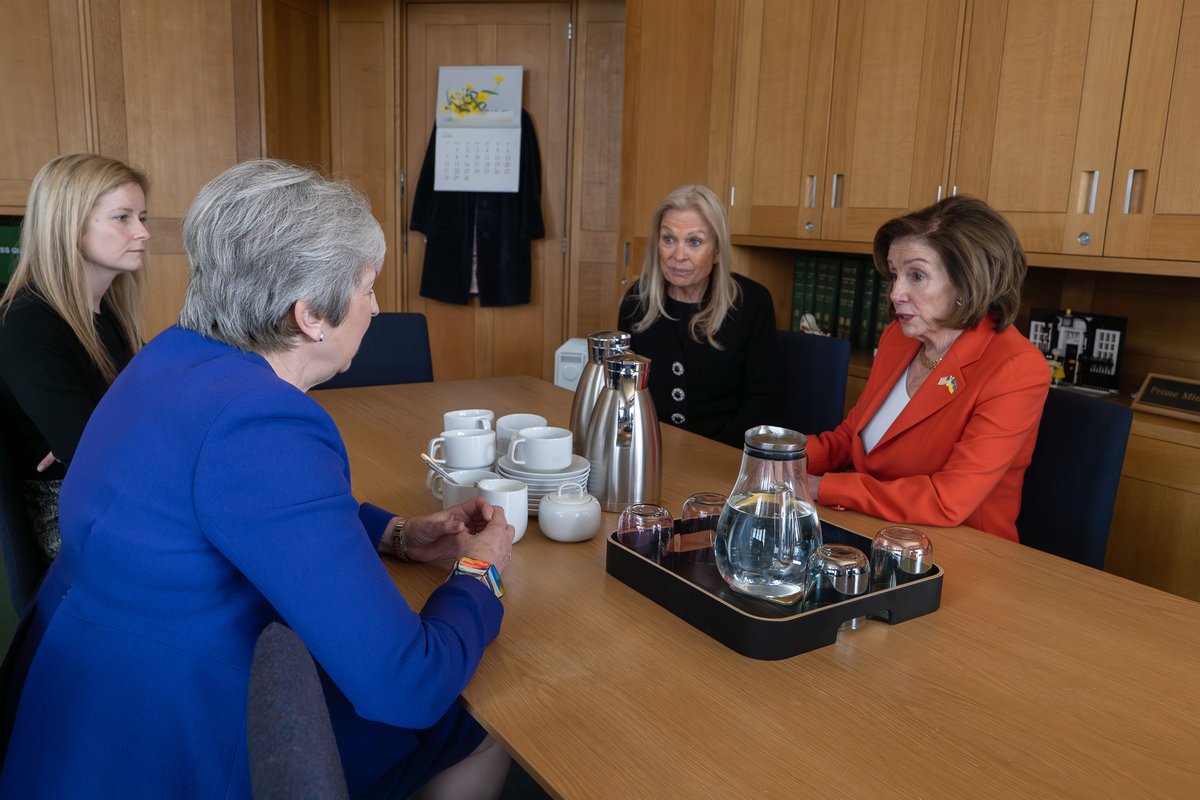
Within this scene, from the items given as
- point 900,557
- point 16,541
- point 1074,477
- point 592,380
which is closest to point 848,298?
point 1074,477

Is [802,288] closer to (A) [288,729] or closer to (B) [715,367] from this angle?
(B) [715,367]

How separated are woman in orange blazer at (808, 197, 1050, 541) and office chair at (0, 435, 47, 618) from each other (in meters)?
1.52

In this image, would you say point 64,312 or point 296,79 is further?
point 296,79

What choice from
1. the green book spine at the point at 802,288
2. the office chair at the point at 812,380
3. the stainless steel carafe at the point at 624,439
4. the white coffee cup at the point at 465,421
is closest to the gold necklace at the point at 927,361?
the office chair at the point at 812,380

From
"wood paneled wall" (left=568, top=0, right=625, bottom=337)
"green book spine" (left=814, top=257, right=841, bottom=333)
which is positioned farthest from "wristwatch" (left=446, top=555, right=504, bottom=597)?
"wood paneled wall" (left=568, top=0, right=625, bottom=337)

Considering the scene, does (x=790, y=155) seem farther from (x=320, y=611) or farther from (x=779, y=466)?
(x=320, y=611)

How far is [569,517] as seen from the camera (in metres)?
1.46

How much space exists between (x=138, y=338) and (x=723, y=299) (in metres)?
1.67

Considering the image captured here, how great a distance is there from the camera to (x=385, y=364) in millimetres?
2895

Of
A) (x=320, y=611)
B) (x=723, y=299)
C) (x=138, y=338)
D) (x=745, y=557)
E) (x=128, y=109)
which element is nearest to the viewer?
(x=320, y=611)

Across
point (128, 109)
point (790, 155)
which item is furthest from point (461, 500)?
point (128, 109)

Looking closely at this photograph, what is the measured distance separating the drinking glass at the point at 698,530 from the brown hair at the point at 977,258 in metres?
0.77

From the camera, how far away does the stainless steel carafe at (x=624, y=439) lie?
5.18 feet

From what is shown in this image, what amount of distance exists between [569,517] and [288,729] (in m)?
0.87
